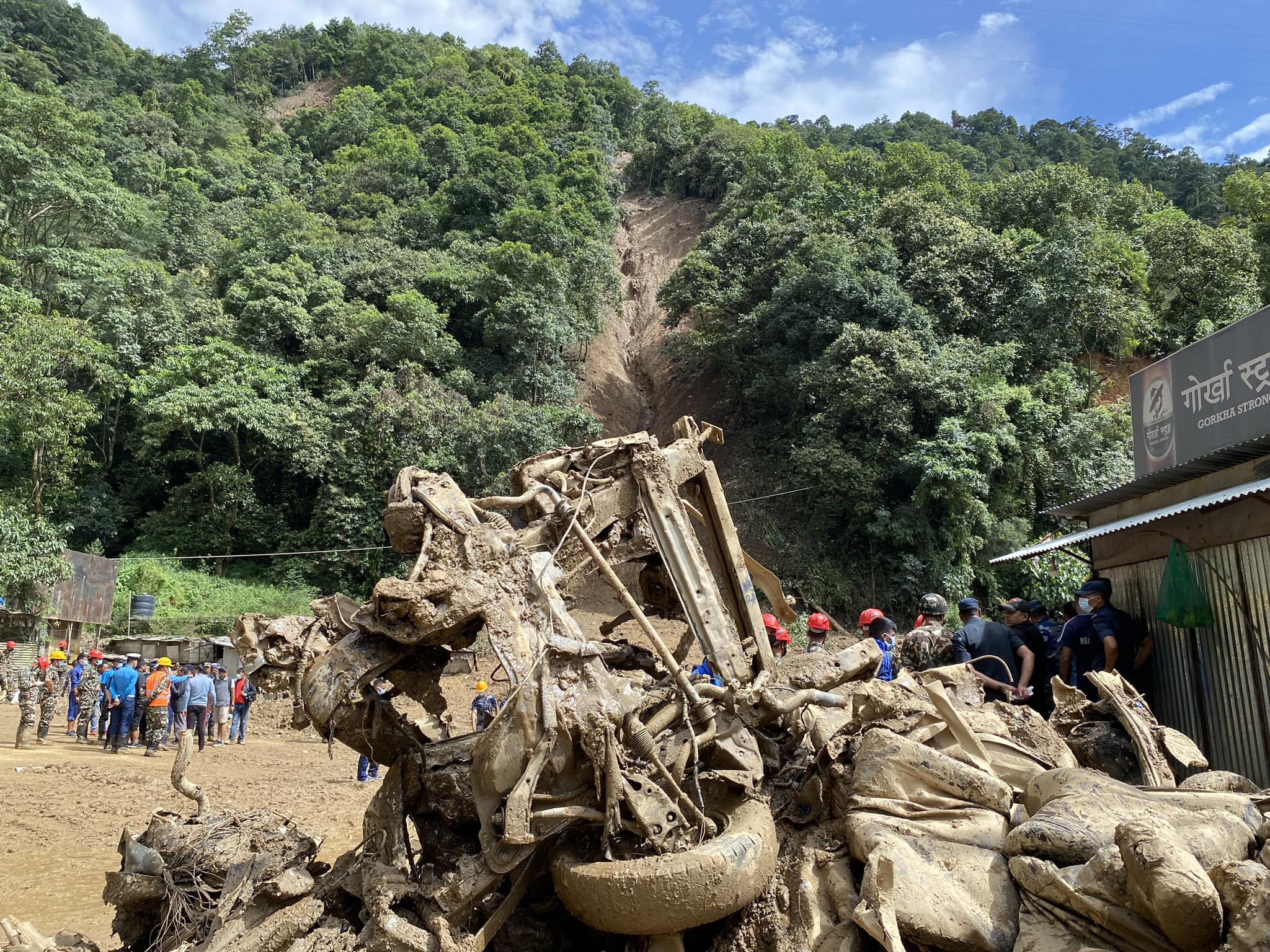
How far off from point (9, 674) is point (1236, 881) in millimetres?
24317

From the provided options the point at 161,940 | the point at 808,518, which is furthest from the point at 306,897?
the point at 808,518

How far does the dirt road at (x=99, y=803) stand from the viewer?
8172mm

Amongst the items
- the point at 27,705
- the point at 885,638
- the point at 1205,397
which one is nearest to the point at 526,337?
the point at 27,705

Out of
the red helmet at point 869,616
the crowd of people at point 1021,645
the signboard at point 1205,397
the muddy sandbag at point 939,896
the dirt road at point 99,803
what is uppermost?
the signboard at point 1205,397

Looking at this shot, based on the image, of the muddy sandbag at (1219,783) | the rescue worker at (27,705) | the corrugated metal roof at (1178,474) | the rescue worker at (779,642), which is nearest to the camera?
the muddy sandbag at (1219,783)

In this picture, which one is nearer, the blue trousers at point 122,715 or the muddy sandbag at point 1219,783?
the muddy sandbag at point 1219,783

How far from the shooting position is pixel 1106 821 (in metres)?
4.53

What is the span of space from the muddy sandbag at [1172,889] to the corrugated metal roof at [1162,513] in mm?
3501

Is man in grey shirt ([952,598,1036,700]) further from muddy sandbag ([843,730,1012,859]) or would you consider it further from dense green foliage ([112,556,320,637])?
dense green foliage ([112,556,320,637])

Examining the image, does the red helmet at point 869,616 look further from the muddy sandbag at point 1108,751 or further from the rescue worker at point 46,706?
the rescue worker at point 46,706

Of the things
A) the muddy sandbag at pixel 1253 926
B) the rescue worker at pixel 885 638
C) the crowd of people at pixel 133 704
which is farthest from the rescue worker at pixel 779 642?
the crowd of people at pixel 133 704

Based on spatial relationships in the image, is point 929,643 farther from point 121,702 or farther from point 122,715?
point 122,715

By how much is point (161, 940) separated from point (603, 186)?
4715 centimetres

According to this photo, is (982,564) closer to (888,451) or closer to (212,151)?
(888,451)
